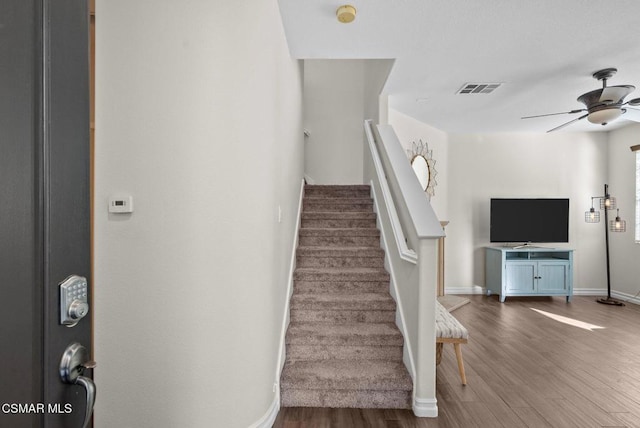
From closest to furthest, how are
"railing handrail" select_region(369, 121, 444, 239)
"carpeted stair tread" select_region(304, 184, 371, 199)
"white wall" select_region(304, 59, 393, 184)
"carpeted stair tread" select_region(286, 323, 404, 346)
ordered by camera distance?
"railing handrail" select_region(369, 121, 444, 239)
"carpeted stair tread" select_region(286, 323, 404, 346)
"carpeted stair tread" select_region(304, 184, 371, 199)
"white wall" select_region(304, 59, 393, 184)

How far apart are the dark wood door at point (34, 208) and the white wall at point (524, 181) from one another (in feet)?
19.9

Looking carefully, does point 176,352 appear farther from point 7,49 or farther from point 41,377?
point 7,49

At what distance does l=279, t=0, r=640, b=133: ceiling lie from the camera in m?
2.53

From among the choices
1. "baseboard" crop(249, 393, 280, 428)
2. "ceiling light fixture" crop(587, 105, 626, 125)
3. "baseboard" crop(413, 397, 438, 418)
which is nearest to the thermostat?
"baseboard" crop(249, 393, 280, 428)

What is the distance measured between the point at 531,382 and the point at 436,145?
4.10m

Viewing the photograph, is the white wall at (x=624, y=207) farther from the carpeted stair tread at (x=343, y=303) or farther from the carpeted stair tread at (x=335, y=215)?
the carpeted stair tread at (x=343, y=303)

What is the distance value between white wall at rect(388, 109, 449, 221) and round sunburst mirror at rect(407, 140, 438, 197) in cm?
8

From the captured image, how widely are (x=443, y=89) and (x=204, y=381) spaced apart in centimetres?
402

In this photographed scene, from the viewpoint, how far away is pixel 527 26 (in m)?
2.75

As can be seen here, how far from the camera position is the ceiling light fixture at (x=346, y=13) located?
8.16ft

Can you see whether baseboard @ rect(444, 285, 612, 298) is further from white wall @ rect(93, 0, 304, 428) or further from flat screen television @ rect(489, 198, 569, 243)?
white wall @ rect(93, 0, 304, 428)

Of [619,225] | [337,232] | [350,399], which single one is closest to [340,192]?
[337,232]

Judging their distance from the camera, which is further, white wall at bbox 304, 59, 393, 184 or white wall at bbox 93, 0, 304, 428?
white wall at bbox 304, 59, 393, 184

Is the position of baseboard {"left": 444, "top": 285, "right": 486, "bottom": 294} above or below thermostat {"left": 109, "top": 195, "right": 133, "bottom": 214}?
below
